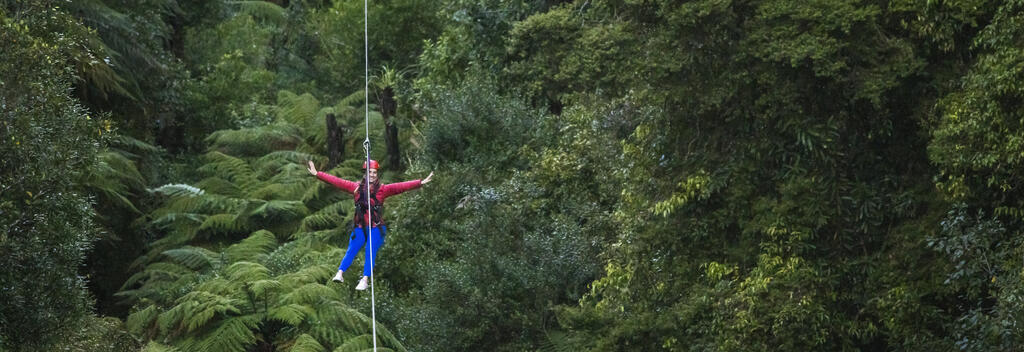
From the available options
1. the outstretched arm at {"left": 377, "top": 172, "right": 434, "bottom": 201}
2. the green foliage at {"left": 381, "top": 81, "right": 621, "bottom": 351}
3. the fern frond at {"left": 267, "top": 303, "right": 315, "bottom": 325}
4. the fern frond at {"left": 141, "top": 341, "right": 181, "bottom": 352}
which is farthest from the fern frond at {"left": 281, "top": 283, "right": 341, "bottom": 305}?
the outstretched arm at {"left": 377, "top": 172, "right": 434, "bottom": 201}

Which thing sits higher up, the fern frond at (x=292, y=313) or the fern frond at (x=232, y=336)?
the fern frond at (x=292, y=313)

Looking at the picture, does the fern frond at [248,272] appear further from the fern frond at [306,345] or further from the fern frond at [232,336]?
the fern frond at [306,345]

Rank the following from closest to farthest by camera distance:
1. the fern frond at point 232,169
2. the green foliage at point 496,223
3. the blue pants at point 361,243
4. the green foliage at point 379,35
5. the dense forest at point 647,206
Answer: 1. the dense forest at point 647,206
2. the blue pants at point 361,243
3. the green foliage at point 496,223
4. the fern frond at point 232,169
5. the green foliage at point 379,35

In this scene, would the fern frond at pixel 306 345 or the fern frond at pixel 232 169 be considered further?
the fern frond at pixel 232 169

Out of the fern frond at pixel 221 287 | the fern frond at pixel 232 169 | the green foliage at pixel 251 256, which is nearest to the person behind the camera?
the green foliage at pixel 251 256

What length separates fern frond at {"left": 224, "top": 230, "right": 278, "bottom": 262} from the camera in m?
17.3

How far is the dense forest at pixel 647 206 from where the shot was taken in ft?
31.0

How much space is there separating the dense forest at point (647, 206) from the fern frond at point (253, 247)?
0.03 meters

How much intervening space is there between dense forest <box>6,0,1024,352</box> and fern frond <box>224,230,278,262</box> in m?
0.03

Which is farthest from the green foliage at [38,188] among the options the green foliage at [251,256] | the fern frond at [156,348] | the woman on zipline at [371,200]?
the green foliage at [251,256]

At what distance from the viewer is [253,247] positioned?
1756 centimetres

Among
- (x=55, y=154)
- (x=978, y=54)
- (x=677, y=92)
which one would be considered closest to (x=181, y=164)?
(x=55, y=154)

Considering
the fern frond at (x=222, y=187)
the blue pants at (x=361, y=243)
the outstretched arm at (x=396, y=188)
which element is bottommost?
the fern frond at (x=222, y=187)

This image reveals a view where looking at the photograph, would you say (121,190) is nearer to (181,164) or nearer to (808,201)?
(181,164)
